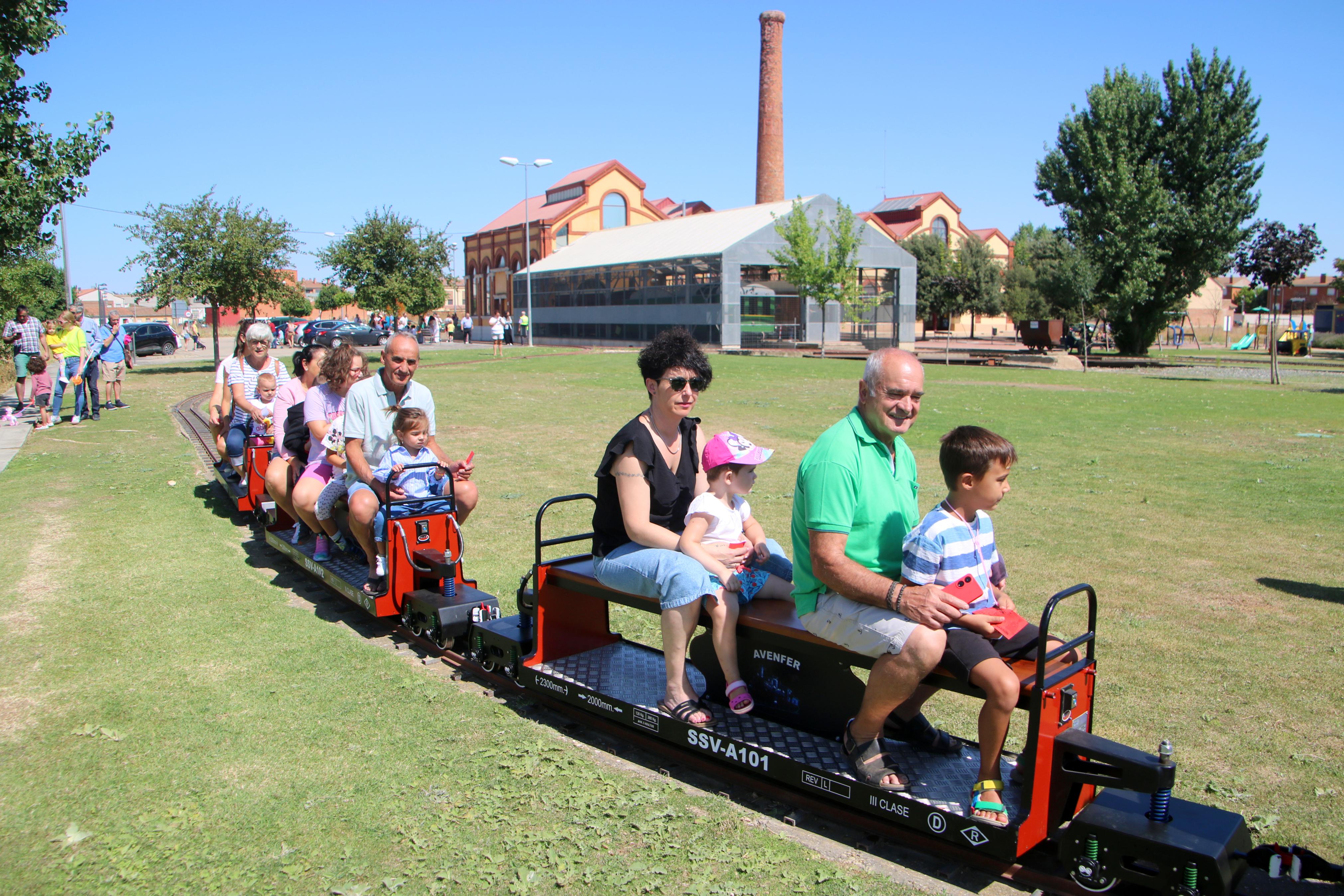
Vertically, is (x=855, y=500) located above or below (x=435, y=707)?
above

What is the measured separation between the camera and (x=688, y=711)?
13.8 feet

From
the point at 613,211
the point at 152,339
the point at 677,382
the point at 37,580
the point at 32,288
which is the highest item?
the point at 613,211

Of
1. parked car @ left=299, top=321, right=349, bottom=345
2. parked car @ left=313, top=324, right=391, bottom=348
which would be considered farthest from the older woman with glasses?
parked car @ left=299, top=321, right=349, bottom=345

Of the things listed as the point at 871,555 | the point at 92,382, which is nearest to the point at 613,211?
the point at 92,382

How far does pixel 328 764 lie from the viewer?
4.24 m

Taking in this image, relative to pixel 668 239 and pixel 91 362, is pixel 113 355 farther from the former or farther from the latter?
pixel 668 239

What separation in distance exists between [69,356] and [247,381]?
917 cm

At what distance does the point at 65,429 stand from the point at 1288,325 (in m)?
75.7

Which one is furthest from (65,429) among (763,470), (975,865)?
(975,865)

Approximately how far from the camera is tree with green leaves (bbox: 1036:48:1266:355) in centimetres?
3766

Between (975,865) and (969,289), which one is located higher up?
(969,289)

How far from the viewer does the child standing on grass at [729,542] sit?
4.16 m

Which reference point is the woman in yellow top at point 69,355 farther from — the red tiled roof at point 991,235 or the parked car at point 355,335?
the red tiled roof at point 991,235

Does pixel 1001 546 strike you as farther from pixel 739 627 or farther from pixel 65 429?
pixel 65 429
